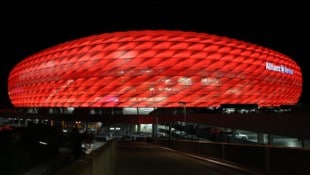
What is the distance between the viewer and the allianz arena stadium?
9225 centimetres

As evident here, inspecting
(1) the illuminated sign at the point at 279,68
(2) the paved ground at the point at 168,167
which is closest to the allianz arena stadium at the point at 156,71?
(1) the illuminated sign at the point at 279,68

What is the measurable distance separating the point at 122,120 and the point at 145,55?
50.2ft

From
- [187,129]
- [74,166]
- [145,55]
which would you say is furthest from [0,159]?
[145,55]

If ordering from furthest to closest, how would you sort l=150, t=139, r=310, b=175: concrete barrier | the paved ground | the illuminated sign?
the illuminated sign, the paved ground, l=150, t=139, r=310, b=175: concrete barrier

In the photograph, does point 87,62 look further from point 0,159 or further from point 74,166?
point 74,166

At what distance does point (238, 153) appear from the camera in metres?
21.7

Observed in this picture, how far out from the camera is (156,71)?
91.8m

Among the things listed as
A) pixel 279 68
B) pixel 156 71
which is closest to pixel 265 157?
pixel 156 71

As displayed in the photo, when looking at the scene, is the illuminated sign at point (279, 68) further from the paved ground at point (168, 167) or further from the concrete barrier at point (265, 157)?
the paved ground at point (168, 167)

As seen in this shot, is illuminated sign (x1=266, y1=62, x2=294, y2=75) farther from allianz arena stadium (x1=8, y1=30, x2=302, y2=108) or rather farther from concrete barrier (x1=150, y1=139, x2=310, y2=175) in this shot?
concrete barrier (x1=150, y1=139, x2=310, y2=175)

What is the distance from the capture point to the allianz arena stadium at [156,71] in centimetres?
9225

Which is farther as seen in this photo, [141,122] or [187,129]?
[141,122]

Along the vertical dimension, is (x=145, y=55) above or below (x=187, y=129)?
above

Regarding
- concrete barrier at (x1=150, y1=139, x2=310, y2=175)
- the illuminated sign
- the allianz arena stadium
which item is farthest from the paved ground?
the illuminated sign
